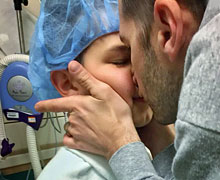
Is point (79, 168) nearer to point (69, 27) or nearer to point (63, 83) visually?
point (63, 83)

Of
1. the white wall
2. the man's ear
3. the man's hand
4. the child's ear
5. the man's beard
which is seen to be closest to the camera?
the man's ear

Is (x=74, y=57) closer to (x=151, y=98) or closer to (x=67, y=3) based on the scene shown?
(x=67, y=3)

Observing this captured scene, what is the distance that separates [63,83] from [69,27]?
189mm

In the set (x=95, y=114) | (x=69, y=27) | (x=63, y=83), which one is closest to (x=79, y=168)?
(x=95, y=114)

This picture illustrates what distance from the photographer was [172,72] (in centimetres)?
56

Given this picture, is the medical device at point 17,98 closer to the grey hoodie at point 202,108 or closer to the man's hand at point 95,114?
the man's hand at point 95,114

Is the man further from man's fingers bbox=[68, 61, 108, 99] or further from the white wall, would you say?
the white wall

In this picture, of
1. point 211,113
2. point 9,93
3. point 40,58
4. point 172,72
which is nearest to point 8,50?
point 9,93

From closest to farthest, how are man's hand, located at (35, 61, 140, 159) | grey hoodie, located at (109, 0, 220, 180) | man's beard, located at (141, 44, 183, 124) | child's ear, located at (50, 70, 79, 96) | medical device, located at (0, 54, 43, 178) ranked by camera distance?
grey hoodie, located at (109, 0, 220, 180)
man's beard, located at (141, 44, 183, 124)
man's hand, located at (35, 61, 140, 159)
child's ear, located at (50, 70, 79, 96)
medical device, located at (0, 54, 43, 178)

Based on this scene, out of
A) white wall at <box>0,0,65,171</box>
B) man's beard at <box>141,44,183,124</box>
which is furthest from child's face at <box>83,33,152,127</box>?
white wall at <box>0,0,65,171</box>

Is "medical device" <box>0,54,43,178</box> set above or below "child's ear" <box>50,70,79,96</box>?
below

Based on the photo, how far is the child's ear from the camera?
2.77ft

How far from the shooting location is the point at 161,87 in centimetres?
60

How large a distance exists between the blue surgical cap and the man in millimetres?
73
